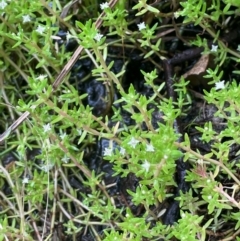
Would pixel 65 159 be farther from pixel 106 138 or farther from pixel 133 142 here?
pixel 133 142

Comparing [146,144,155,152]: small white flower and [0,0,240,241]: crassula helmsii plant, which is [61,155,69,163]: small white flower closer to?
[0,0,240,241]: crassula helmsii plant

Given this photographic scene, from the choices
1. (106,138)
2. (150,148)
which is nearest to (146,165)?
(150,148)


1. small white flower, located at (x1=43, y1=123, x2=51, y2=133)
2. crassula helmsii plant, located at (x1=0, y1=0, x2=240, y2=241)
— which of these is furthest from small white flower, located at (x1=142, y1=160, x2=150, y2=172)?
small white flower, located at (x1=43, y1=123, x2=51, y2=133)

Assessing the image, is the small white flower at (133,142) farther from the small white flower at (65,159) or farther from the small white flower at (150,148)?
the small white flower at (65,159)

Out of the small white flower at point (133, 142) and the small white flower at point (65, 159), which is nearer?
the small white flower at point (133, 142)

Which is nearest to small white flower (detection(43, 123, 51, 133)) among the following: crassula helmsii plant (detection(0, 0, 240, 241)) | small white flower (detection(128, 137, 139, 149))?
crassula helmsii plant (detection(0, 0, 240, 241))

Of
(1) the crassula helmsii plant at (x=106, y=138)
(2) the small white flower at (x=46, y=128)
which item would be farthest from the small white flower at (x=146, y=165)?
(2) the small white flower at (x=46, y=128)

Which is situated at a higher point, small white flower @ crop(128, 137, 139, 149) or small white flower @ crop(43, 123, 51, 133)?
small white flower @ crop(43, 123, 51, 133)

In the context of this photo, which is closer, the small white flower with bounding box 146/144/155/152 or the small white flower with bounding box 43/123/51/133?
the small white flower with bounding box 146/144/155/152
